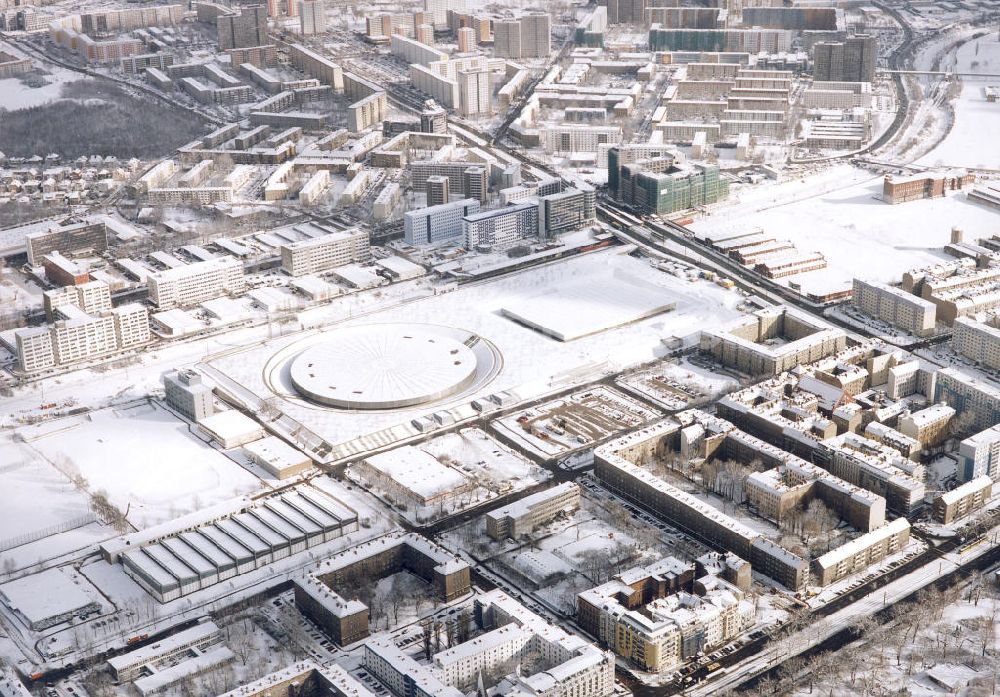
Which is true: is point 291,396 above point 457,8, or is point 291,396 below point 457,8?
below

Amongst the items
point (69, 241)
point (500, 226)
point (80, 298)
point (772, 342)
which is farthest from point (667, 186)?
point (80, 298)

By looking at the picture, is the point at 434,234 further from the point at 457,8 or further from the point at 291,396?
the point at 457,8

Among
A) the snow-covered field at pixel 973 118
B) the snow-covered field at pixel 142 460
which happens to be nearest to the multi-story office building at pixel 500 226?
the snow-covered field at pixel 142 460

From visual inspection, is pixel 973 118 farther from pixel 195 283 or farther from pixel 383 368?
pixel 195 283

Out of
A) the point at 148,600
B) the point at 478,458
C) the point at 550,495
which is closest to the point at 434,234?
the point at 478,458

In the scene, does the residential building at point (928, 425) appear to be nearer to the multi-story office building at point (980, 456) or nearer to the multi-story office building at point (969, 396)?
the multi-story office building at point (969, 396)

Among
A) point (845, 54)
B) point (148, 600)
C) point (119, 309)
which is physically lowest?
point (148, 600)

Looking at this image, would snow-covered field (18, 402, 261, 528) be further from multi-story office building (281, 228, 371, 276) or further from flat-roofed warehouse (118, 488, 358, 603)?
multi-story office building (281, 228, 371, 276)
